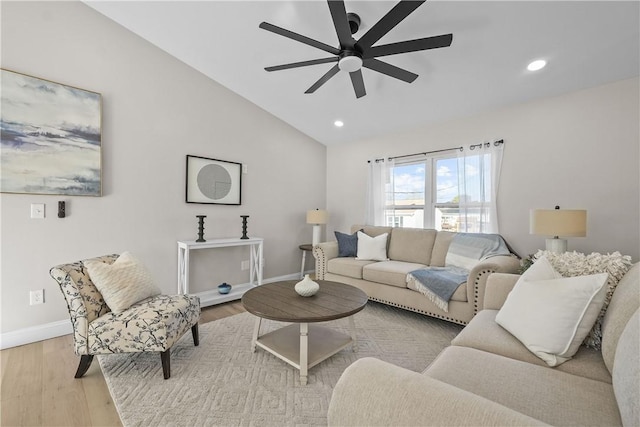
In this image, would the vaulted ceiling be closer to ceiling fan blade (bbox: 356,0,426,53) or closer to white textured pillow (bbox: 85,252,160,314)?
ceiling fan blade (bbox: 356,0,426,53)

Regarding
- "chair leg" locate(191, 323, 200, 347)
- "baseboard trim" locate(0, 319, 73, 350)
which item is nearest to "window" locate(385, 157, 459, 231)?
"chair leg" locate(191, 323, 200, 347)

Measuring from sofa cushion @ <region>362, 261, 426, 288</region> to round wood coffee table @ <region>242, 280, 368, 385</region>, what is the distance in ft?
2.60

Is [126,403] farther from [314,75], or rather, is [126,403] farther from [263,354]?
[314,75]

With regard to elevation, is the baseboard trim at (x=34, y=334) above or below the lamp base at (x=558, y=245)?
below

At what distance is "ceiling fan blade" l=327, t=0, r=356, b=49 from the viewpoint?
154cm

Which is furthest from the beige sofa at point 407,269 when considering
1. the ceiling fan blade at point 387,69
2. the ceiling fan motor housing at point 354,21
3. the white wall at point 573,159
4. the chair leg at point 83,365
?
the chair leg at point 83,365

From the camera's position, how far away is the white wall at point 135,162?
91.5 inches

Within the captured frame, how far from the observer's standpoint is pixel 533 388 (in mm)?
1011

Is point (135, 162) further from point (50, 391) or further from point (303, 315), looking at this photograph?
point (303, 315)

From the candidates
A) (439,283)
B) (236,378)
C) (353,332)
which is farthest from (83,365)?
(439,283)

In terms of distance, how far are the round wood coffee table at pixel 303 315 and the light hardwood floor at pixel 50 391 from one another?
0.84 m

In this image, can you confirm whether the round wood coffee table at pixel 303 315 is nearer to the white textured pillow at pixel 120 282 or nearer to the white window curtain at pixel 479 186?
the white textured pillow at pixel 120 282

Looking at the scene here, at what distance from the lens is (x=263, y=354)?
2131 millimetres

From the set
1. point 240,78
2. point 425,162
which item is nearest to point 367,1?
point 240,78
